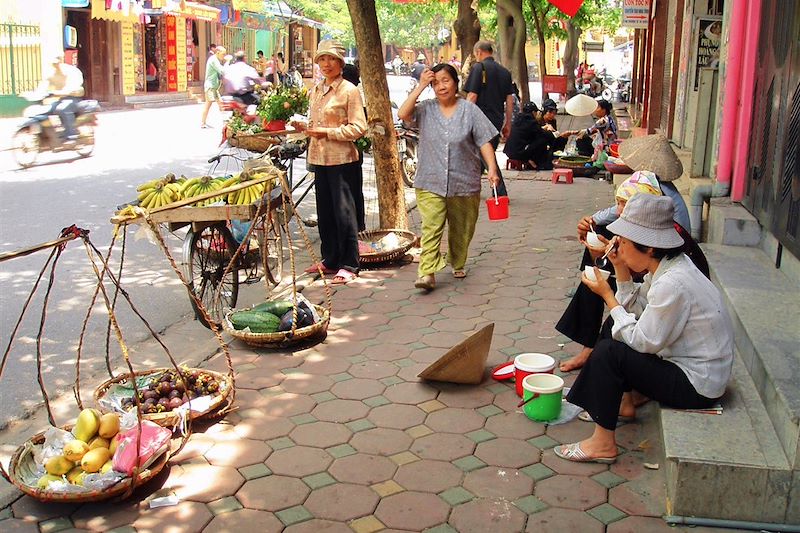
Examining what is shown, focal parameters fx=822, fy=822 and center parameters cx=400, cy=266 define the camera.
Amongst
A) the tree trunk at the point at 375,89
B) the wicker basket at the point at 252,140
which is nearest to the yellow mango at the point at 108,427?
the wicker basket at the point at 252,140

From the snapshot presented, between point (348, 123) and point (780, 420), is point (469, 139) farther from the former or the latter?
point (780, 420)

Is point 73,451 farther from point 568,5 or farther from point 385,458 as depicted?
point 568,5

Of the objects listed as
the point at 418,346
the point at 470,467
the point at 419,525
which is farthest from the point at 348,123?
the point at 419,525

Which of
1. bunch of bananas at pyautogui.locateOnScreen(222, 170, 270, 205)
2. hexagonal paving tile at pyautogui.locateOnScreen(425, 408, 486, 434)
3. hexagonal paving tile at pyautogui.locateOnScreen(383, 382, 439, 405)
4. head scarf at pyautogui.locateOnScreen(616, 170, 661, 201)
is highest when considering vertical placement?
head scarf at pyautogui.locateOnScreen(616, 170, 661, 201)

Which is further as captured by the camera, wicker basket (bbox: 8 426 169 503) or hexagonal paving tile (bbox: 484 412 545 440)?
hexagonal paving tile (bbox: 484 412 545 440)

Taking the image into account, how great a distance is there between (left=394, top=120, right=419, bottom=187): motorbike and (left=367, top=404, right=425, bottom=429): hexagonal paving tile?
7322 millimetres

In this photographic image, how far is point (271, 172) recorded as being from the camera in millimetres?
5203

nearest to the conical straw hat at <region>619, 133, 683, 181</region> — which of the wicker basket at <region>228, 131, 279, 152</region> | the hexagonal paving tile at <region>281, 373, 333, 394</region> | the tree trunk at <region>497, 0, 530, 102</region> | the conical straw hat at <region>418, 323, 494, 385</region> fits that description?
the conical straw hat at <region>418, 323, 494, 385</region>

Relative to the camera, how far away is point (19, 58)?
19.4 metres

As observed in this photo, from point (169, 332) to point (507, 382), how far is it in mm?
2451

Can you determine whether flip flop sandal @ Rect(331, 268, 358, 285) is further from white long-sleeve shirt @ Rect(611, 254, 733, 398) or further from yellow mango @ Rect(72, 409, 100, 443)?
white long-sleeve shirt @ Rect(611, 254, 733, 398)

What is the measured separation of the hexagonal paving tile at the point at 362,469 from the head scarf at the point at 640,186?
1.74m

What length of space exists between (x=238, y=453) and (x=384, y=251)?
3.39m

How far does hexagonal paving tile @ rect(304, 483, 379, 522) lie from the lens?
3.27 metres
